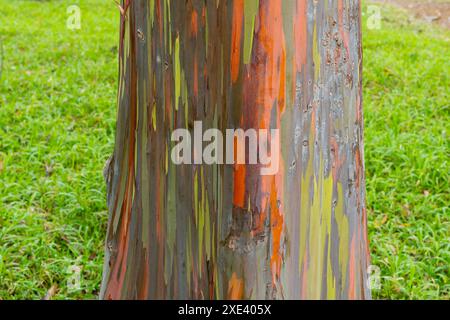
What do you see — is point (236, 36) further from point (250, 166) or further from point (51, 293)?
point (51, 293)

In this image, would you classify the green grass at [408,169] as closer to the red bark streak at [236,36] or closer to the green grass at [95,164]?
the green grass at [95,164]

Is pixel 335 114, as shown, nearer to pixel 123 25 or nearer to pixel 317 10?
pixel 317 10

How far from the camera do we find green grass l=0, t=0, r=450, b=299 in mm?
2551

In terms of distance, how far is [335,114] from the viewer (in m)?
1.45

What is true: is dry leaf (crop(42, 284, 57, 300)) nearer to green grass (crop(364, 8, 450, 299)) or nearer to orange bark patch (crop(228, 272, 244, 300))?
orange bark patch (crop(228, 272, 244, 300))

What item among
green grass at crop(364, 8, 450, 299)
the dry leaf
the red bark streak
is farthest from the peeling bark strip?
green grass at crop(364, 8, 450, 299)

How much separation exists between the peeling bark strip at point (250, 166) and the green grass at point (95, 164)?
1.02m

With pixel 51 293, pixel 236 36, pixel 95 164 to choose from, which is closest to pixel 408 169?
pixel 95 164

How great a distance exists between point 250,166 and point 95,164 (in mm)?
2338

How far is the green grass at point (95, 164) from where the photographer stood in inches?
100

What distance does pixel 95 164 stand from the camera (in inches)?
137

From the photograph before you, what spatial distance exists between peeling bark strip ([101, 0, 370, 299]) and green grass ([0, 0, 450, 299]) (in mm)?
1019

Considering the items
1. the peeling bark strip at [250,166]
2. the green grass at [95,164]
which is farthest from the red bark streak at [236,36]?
the green grass at [95,164]

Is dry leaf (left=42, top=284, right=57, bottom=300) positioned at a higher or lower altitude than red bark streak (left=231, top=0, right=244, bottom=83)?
lower
